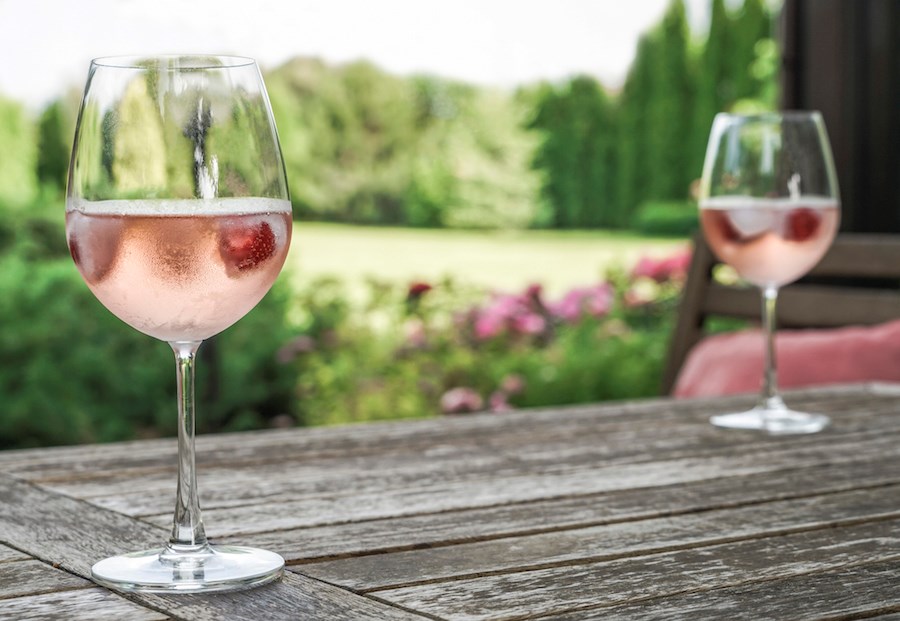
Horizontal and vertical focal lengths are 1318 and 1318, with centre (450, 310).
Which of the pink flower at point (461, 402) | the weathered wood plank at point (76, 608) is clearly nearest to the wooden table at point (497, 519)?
the weathered wood plank at point (76, 608)

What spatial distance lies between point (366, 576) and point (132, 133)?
0.98 feet

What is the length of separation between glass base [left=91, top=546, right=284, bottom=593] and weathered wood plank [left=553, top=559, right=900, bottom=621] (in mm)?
199

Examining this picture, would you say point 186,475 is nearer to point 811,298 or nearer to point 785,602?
point 785,602

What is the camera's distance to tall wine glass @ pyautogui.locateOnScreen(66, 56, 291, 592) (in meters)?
0.76

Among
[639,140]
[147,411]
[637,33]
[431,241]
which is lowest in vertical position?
[147,411]

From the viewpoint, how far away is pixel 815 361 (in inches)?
105

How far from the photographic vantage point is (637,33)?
23.2 ft

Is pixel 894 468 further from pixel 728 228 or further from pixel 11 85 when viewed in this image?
pixel 11 85

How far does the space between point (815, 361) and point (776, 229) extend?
131 cm

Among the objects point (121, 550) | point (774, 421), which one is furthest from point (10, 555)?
point (774, 421)

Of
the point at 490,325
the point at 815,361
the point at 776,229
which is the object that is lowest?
the point at 490,325

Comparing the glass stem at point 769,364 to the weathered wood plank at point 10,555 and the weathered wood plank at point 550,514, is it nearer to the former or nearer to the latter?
the weathered wood plank at point 550,514

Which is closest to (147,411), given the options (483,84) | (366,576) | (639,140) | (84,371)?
(84,371)

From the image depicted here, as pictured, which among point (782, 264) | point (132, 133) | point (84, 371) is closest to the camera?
point (132, 133)
